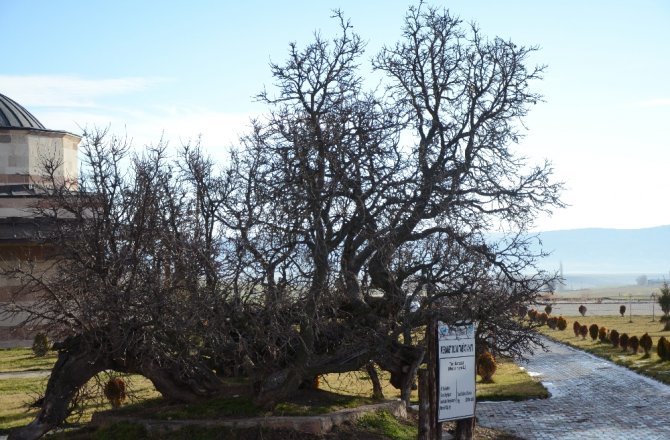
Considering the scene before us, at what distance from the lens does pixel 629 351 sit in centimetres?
3158

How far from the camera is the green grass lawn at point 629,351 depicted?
2572 cm

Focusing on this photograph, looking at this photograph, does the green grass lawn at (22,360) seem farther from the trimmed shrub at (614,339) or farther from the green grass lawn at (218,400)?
the trimmed shrub at (614,339)

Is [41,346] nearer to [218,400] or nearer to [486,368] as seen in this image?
[486,368]

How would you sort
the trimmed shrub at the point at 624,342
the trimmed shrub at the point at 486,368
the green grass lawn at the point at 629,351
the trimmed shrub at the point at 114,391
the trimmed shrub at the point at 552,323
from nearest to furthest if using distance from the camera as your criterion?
the trimmed shrub at the point at 114,391
the trimmed shrub at the point at 486,368
the green grass lawn at the point at 629,351
the trimmed shrub at the point at 624,342
the trimmed shrub at the point at 552,323

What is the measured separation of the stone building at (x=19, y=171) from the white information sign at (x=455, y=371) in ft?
66.0

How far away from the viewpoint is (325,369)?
1346cm

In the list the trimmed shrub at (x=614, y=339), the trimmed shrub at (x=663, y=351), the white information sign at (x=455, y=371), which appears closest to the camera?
the white information sign at (x=455, y=371)

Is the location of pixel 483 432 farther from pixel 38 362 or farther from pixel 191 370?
pixel 38 362

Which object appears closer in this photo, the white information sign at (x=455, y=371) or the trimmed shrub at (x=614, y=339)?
the white information sign at (x=455, y=371)

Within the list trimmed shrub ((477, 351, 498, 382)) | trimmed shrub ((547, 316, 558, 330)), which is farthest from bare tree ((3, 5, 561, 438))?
trimmed shrub ((547, 316, 558, 330))

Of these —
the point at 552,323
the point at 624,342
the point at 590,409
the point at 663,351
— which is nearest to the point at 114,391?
the point at 590,409

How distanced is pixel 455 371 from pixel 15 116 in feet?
89.1

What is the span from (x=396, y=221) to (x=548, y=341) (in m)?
28.0

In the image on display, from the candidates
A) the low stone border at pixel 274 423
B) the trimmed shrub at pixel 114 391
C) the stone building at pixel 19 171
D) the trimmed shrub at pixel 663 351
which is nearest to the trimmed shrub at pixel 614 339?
the trimmed shrub at pixel 663 351
